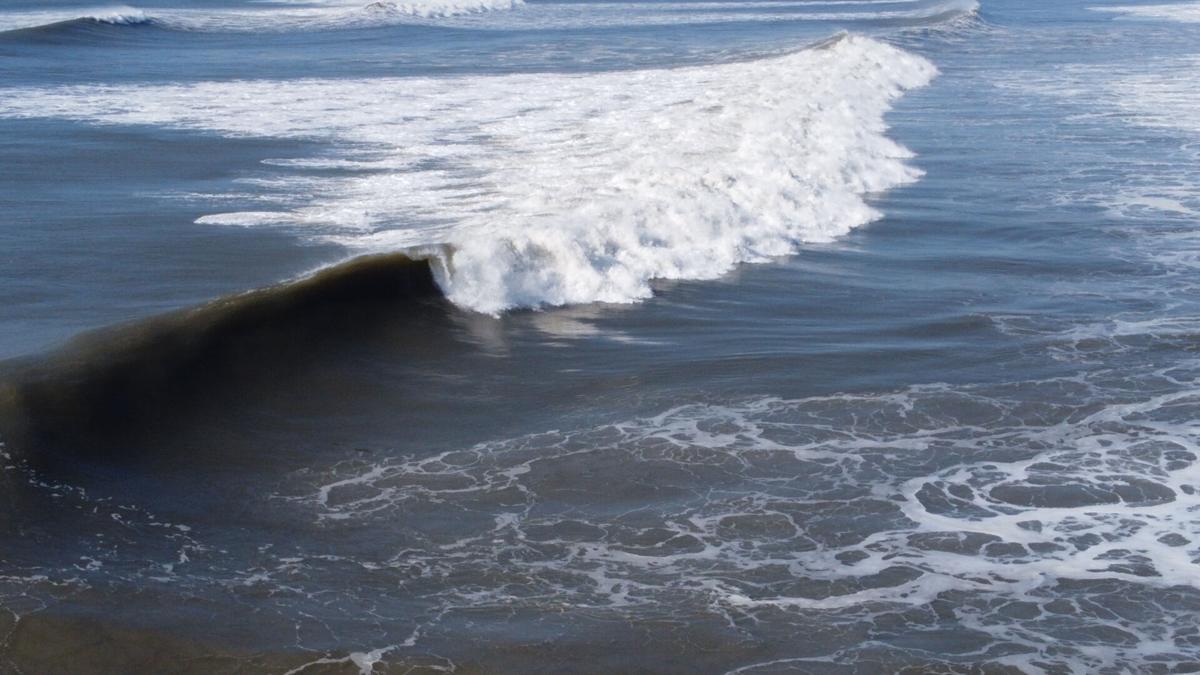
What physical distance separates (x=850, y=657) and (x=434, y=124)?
1475 centimetres

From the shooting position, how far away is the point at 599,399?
8508 millimetres

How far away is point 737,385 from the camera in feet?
28.5

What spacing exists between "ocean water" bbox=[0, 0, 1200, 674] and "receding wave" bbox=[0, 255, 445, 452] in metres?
0.03

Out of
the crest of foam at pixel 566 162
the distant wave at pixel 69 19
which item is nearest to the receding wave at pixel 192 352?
the crest of foam at pixel 566 162

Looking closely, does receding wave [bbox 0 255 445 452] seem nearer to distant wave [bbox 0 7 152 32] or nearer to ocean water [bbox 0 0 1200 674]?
ocean water [bbox 0 0 1200 674]

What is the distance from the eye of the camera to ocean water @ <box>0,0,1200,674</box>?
231 inches

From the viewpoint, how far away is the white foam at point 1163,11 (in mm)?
44062

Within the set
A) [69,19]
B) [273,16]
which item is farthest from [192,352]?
[273,16]

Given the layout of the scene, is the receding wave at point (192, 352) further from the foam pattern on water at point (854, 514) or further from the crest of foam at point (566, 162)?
the foam pattern on water at point (854, 514)

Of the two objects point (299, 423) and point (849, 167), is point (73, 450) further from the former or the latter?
point (849, 167)

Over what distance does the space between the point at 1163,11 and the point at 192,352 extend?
4534 cm

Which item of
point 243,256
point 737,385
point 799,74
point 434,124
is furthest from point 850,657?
point 799,74

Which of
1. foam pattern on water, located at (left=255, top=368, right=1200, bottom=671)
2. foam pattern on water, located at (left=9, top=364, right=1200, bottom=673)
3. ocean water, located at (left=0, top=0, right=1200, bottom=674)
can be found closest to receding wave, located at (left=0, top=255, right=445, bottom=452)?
ocean water, located at (left=0, top=0, right=1200, bottom=674)

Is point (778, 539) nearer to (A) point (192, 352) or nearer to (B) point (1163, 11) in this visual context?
(A) point (192, 352)
